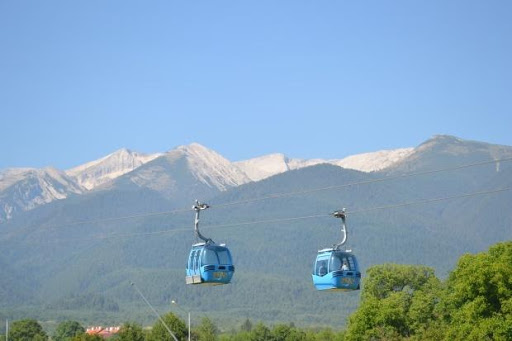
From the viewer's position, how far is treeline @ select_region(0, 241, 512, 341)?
9494cm

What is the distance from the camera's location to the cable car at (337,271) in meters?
66.3

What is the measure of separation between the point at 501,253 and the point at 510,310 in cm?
1388

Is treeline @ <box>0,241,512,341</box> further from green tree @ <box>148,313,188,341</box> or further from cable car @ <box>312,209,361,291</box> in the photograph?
cable car @ <box>312,209,361,291</box>

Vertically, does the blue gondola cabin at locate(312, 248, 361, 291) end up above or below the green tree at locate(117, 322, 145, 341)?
above

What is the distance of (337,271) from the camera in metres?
66.3

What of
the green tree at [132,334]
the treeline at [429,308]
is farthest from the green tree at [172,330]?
the green tree at [132,334]

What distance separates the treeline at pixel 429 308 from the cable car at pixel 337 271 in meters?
26.4

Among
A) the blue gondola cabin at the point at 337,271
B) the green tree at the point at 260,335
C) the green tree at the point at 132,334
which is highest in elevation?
the blue gondola cabin at the point at 337,271

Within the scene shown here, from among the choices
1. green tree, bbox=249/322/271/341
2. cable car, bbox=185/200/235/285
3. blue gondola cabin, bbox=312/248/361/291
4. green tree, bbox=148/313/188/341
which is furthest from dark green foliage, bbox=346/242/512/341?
green tree, bbox=249/322/271/341

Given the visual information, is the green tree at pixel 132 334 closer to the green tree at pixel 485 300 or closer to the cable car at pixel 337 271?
the green tree at pixel 485 300

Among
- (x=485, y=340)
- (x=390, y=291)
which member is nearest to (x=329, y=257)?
(x=485, y=340)

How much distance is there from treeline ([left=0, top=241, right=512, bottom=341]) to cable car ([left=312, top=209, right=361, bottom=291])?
26.4 metres

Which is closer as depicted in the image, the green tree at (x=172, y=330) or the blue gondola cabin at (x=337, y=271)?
the blue gondola cabin at (x=337, y=271)

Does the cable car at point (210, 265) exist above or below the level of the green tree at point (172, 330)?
above
